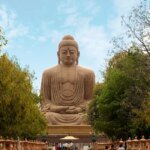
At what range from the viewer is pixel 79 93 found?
43062 millimetres

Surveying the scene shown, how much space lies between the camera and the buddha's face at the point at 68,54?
42812mm

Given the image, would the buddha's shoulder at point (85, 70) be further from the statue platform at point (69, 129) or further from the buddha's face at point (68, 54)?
the statue platform at point (69, 129)

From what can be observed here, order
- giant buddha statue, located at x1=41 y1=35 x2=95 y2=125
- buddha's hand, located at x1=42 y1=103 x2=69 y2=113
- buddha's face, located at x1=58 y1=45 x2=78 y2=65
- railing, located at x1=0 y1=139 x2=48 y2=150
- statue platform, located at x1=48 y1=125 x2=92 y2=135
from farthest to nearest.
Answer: buddha's face, located at x1=58 y1=45 x2=78 y2=65 → giant buddha statue, located at x1=41 y1=35 x2=95 y2=125 → buddha's hand, located at x1=42 y1=103 x2=69 y2=113 → statue platform, located at x1=48 y1=125 x2=92 y2=135 → railing, located at x1=0 y1=139 x2=48 y2=150

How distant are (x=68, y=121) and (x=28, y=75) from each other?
12166 millimetres

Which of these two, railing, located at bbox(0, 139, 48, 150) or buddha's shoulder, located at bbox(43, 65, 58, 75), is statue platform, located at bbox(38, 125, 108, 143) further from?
railing, located at bbox(0, 139, 48, 150)

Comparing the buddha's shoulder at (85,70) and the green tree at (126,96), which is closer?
the green tree at (126,96)

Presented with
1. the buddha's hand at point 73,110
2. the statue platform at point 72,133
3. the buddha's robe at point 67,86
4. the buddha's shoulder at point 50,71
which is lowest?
the statue platform at point 72,133

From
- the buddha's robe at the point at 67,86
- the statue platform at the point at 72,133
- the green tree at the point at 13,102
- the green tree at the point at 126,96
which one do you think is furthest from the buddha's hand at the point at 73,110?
the green tree at the point at 13,102

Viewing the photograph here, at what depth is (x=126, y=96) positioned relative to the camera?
26.1 meters

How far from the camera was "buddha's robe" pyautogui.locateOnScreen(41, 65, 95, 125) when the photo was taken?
42.6 meters

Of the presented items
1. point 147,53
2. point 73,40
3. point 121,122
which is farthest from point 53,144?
point 147,53

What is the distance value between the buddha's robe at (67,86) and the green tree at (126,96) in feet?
44.1

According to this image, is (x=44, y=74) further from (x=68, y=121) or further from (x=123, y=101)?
(x=123, y=101)

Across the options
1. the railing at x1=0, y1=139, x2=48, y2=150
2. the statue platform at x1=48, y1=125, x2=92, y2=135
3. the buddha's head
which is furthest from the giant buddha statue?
the railing at x1=0, y1=139, x2=48, y2=150
